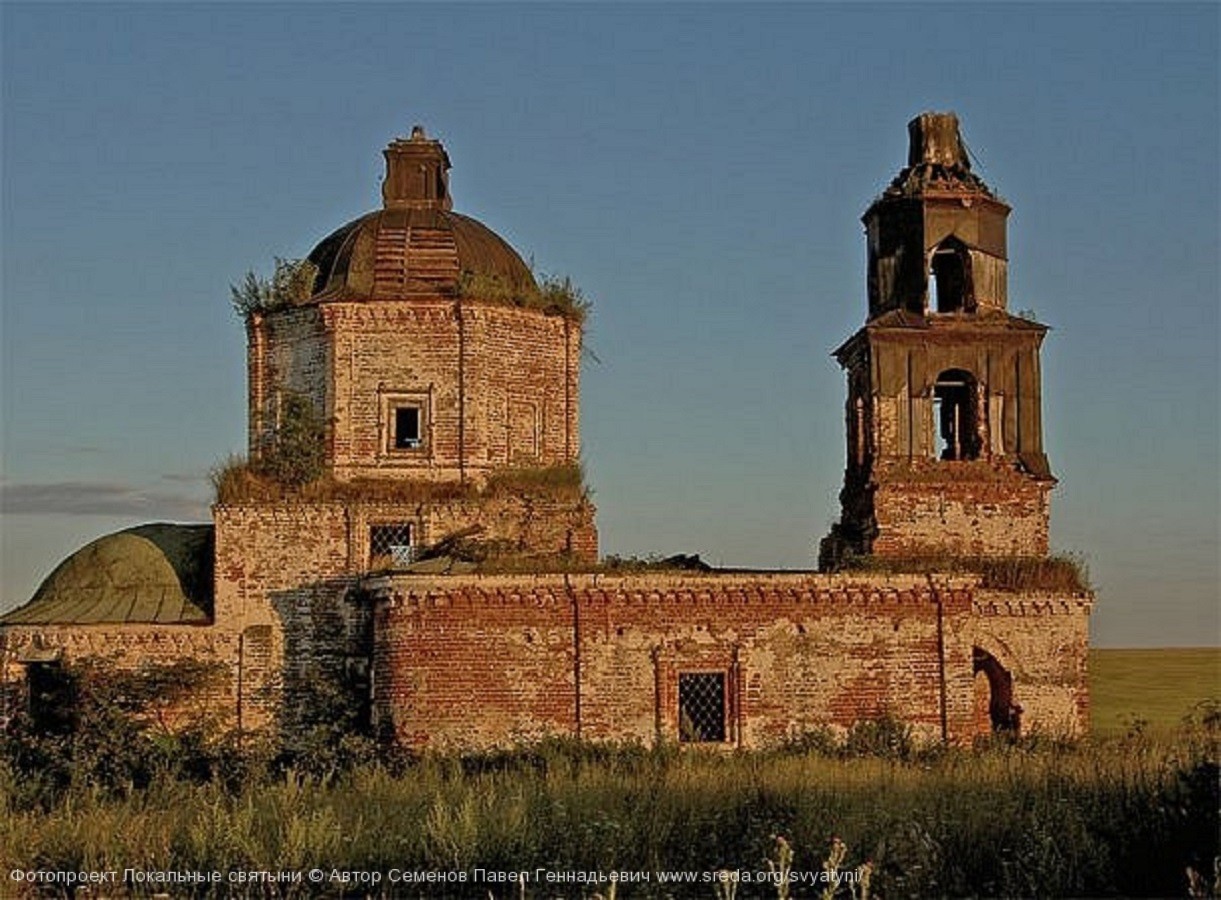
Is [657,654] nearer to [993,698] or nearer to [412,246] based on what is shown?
[993,698]

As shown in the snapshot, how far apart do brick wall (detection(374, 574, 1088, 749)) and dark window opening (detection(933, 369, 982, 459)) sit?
3838 millimetres

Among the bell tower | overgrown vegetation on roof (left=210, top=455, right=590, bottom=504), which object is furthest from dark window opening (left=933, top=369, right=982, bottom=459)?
overgrown vegetation on roof (left=210, top=455, right=590, bottom=504)

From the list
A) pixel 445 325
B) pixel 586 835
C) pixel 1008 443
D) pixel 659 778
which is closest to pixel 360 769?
pixel 659 778

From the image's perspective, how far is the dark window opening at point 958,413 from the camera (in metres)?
27.8

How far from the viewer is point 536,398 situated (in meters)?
28.5

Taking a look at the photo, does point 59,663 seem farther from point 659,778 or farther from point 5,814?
point 659,778

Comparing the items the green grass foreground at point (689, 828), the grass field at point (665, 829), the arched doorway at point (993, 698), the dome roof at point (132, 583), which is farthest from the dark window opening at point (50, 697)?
the arched doorway at point (993, 698)

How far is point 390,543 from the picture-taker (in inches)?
1053

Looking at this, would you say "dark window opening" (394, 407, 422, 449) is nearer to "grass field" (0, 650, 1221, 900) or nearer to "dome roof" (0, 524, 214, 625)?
"dome roof" (0, 524, 214, 625)

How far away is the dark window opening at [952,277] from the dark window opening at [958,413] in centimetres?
121

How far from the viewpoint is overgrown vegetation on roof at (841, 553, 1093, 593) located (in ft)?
85.3

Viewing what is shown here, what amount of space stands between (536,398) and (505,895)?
16487 millimetres

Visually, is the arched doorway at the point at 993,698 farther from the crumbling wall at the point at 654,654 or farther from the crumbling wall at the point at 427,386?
the crumbling wall at the point at 427,386

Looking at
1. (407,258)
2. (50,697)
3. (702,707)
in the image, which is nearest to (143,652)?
(50,697)
